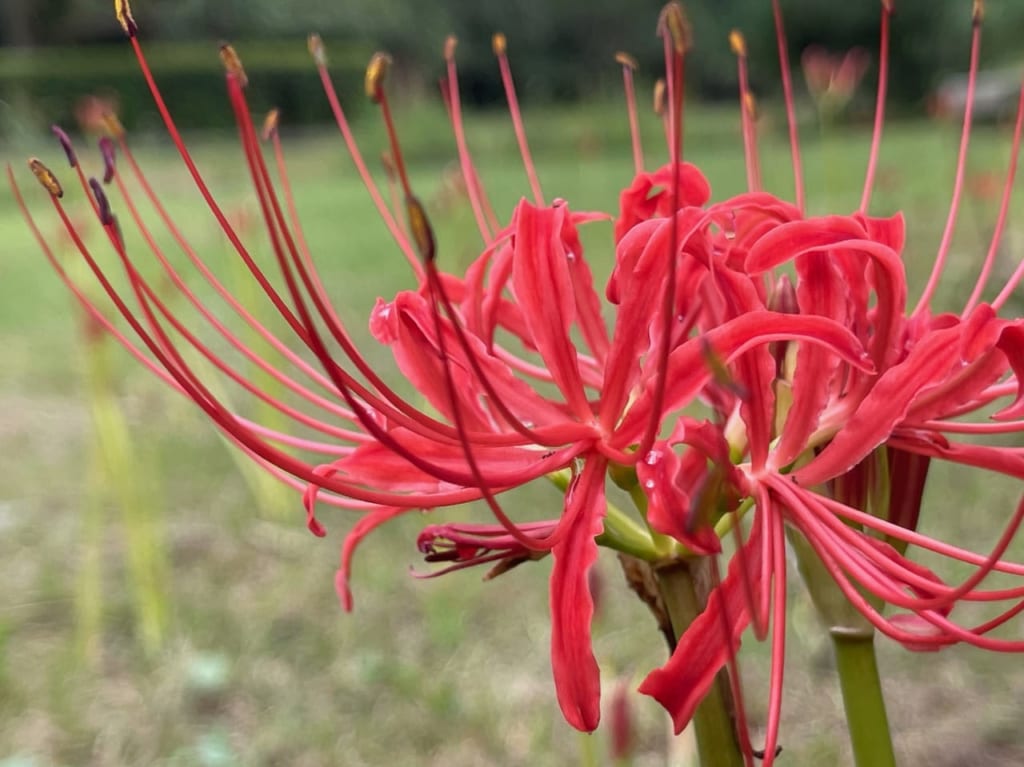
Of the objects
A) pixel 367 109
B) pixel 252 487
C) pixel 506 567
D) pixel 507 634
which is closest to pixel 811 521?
pixel 506 567

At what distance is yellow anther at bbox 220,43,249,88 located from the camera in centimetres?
47

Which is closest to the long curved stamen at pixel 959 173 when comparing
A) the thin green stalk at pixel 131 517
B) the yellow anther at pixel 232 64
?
the yellow anther at pixel 232 64

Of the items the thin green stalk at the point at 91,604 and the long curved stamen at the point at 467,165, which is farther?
the thin green stalk at the point at 91,604

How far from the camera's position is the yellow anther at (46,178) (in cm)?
49

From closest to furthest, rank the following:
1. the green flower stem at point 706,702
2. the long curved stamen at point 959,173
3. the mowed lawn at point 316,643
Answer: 1. the green flower stem at point 706,702
2. the long curved stamen at point 959,173
3. the mowed lawn at point 316,643

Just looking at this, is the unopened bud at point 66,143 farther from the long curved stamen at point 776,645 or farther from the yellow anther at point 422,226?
the long curved stamen at point 776,645

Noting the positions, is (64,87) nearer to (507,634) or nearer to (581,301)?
(507,634)

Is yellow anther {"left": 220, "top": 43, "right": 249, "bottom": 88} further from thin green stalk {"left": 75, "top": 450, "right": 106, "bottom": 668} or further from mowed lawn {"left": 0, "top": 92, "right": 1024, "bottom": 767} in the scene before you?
thin green stalk {"left": 75, "top": 450, "right": 106, "bottom": 668}

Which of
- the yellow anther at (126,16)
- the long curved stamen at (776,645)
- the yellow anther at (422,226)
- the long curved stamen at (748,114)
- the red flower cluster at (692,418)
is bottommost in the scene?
the long curved stamen at (776,645)

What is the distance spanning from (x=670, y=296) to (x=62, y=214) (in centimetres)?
32

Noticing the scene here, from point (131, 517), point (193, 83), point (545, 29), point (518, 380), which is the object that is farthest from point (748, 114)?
point (545, 29)

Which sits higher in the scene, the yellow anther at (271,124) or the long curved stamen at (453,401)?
the yellow anther at (271,124)

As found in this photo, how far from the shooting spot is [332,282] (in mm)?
3988

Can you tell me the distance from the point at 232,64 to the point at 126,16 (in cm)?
7
